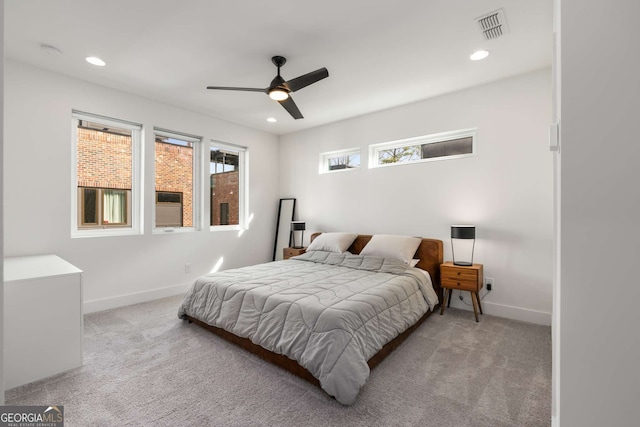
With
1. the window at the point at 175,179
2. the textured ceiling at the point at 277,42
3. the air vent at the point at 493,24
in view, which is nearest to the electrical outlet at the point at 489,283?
the textured ceiling at the point at 277,42

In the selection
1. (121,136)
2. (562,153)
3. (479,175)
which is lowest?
(562,153)

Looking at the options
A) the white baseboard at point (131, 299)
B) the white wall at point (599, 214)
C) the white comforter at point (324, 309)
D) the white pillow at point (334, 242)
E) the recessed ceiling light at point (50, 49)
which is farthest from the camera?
the white pillow at point (334, 242)

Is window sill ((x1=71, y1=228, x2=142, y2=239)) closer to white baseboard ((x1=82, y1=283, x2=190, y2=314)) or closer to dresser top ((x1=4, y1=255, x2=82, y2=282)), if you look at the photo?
dresser top ((x1=4, y1=255, x2=82, y2=282))

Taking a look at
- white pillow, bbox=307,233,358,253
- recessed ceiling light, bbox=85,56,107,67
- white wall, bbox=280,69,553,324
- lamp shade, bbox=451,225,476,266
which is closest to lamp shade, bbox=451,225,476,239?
lamp shade, bbox=451,225,476,266

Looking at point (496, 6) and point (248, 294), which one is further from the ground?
point (496, 6)

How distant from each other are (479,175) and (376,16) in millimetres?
2226

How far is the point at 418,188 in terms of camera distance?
12.9 feet

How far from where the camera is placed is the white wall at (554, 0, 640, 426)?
782 mm

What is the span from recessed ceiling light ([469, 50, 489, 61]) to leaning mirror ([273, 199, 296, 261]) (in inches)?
137

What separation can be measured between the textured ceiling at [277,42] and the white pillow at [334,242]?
6.45ft

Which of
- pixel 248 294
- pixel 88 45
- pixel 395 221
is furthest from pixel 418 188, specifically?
pixel 88 45

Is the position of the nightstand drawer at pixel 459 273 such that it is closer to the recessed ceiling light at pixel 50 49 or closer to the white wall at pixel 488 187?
the white wall at pixel 488 187

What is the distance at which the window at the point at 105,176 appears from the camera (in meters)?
3.39

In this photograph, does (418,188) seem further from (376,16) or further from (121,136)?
(121,136)
